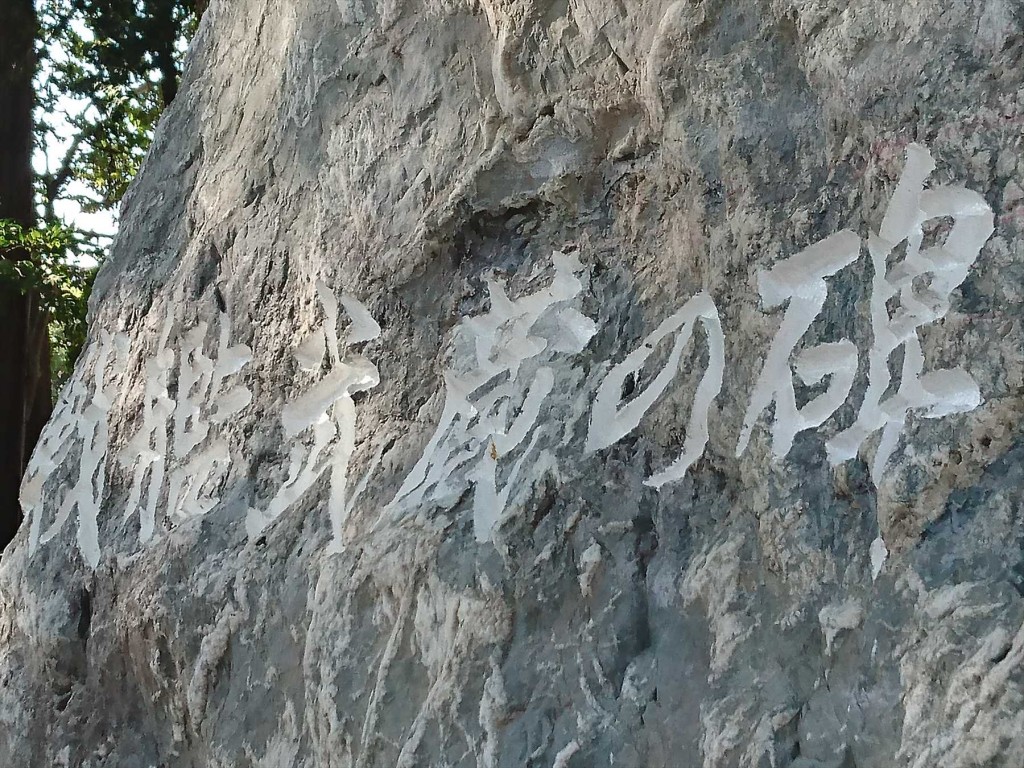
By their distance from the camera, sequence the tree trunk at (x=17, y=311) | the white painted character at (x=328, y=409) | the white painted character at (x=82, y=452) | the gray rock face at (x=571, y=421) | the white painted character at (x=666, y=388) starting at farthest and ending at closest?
the tree trunk at (x=17, y=311) < the white painted character at (x=82, y=452) < the white painted character at (x=328, y=409) < the white painted character at (x=666, y=388) < the gray rock face at (x=571, y=421)

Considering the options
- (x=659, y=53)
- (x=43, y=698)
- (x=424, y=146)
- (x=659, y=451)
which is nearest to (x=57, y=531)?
(x=43, y=698)

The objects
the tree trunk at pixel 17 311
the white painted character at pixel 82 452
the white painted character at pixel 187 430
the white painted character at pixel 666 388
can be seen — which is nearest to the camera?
the white painted character at pixel 666 388

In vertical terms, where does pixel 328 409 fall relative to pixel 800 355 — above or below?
above

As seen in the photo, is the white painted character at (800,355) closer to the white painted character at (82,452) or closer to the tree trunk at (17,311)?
the white painted character at (82,452)

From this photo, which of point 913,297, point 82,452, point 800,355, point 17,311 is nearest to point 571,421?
point 800,355

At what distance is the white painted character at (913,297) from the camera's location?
0.95 m

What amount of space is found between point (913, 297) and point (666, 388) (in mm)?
326

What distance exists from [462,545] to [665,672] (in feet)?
1.03

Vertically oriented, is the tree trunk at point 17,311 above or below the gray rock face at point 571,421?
above

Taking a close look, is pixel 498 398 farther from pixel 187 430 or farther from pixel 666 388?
pixel 187 430

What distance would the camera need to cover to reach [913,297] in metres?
0.99

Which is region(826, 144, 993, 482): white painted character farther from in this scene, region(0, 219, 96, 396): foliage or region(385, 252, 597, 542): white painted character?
region(0, 219, 96, 396): foliage

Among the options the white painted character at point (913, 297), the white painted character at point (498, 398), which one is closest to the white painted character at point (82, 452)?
the white painted character at point (498, 398)

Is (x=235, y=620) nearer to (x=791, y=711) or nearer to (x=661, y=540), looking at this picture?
(x=661, y=540)
